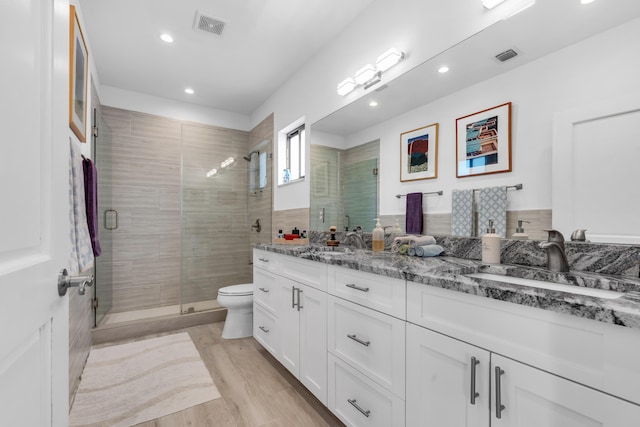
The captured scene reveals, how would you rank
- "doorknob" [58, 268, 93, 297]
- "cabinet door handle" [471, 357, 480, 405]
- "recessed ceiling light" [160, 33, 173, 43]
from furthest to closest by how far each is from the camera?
"recessed ceiling light" [160, 33, 173, 43]
"cabinet door handle" [471, 357, 480, 405]
"doorknob" [58, 268, 93, 297]

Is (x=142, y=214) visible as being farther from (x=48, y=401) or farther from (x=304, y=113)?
(x=48, y=401)

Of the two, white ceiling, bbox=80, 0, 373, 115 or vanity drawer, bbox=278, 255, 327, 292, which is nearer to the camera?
vanity drawer, bbox=278, 255, 327, 292

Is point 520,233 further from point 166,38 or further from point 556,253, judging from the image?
point 166,38

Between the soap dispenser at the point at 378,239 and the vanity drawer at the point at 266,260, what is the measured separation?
713 mm

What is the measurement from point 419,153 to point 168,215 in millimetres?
3047

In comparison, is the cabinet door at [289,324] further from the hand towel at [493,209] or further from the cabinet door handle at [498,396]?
the cabinet door handle at [498,396]

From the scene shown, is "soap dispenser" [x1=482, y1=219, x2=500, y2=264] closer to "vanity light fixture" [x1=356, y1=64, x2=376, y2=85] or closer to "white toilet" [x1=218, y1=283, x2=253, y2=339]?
"vanity light fixture" [x1=356, y1=64, x2=376, y2=85]

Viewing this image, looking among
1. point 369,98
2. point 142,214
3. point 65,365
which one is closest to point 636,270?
point 369,98

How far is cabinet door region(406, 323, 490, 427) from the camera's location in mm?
887

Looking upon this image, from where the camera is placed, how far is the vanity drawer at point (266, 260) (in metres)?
2.24

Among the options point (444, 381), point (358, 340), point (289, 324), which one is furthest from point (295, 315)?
point (444, 381)

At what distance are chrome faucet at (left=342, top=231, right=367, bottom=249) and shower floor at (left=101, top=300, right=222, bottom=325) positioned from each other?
6.36 ft

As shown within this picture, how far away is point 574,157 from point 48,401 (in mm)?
1801

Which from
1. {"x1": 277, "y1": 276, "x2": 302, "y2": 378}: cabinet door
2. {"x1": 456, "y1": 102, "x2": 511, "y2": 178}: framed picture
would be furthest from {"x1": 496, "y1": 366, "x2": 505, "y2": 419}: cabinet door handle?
{"x1": 277, "y1": 276, "x2": 302, "y2": 378}: cabinet door
